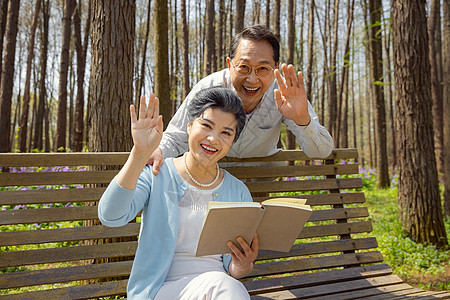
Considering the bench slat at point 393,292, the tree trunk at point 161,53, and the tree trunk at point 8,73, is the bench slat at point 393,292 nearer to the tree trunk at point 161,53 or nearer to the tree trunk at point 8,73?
the tree trunk at point 161,53

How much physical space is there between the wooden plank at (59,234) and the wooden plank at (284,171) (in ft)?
2.92

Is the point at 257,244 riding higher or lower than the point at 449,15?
lower

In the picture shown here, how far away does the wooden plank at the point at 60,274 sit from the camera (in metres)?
2.21

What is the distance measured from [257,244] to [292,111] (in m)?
0.93

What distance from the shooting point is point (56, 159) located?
240cm

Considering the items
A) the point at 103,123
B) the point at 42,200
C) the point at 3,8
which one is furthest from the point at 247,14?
the point at 42,200

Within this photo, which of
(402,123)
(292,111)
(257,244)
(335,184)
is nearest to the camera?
(257,244)

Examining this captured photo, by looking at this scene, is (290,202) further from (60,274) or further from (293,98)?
(60,274)

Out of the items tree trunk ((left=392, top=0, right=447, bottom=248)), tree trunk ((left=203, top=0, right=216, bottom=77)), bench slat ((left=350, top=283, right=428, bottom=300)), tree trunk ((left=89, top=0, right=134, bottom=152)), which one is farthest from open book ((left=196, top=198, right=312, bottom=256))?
tree trunk ((left=203, top=0, right=216, bottom=77))

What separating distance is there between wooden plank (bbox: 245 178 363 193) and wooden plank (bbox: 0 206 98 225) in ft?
3.91

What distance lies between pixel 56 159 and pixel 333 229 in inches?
83.9

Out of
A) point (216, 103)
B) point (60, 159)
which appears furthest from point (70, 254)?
point (216, 103)

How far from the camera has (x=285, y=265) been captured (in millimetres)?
2908

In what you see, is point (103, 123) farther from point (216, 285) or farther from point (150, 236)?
point (216, 285)
